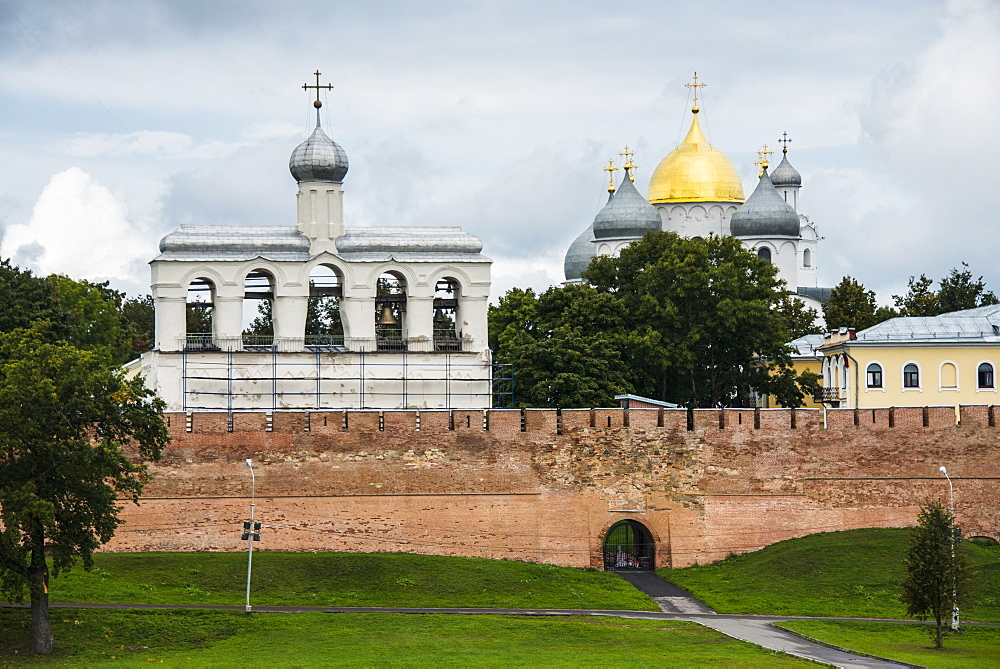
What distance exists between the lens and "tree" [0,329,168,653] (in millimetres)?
37469

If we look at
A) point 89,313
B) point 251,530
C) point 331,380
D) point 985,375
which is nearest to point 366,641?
point 251,530

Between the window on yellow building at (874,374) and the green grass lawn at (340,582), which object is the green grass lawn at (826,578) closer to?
the green grass lawn at (340,582)

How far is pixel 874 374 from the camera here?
62250 millimetres

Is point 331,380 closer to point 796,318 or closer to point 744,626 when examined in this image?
point 744,626

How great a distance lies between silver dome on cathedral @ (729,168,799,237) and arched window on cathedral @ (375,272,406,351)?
→ 36.1 metres

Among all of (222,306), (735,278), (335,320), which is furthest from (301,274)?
(335,320)

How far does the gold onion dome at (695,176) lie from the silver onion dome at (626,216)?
1.51 meters

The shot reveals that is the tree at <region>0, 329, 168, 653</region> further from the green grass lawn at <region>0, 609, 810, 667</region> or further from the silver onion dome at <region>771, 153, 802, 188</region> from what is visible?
the silver onion dome at <region>771, 153, 802, 188</region>

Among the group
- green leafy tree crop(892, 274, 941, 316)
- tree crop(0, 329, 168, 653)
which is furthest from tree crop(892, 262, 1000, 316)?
tree crop(0, 329, 168, 653)

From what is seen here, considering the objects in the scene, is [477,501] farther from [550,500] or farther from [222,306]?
[222,306]

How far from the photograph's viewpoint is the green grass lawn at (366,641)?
36688 mm

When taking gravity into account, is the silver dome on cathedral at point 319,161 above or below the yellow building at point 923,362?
above

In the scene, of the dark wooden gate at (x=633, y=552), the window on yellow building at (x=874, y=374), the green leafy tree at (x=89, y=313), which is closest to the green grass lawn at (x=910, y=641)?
the dark wooden gate at (x=633, y=552)

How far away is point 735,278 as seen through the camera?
63125mm
